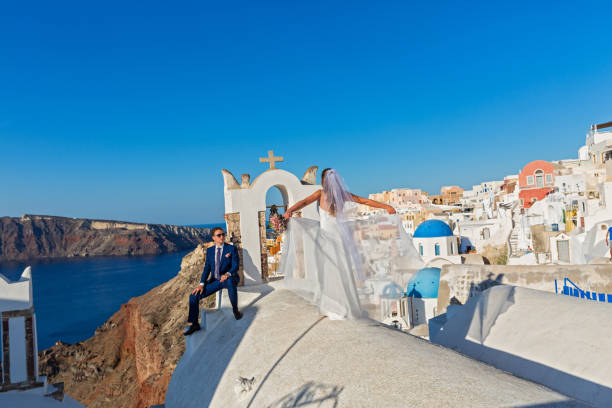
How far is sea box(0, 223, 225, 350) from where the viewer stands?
43.3 meters

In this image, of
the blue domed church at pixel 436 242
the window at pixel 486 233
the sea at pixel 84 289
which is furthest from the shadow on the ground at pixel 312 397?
the window at pixel 486 233

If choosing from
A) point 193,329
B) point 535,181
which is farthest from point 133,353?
point 535,181

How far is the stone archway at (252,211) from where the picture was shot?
797 centimetres

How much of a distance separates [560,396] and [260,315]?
395 centimetres

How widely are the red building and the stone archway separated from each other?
35847mm

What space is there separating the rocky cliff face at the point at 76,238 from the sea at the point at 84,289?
9.15m

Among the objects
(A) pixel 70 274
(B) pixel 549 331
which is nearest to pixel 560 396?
(B) pixel 549 331

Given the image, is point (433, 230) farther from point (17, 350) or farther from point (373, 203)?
point (17, 350)

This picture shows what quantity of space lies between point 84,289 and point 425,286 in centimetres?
6603

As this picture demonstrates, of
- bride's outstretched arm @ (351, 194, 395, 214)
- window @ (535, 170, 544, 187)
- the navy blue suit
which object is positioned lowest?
the navy blue suit

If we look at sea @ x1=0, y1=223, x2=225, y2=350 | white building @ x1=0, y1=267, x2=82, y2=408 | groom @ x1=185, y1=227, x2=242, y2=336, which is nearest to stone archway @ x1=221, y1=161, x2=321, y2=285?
groom @ x1=185, y1=227, x2=242, y2=336

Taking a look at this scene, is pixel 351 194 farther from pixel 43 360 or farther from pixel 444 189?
pixel 444 189

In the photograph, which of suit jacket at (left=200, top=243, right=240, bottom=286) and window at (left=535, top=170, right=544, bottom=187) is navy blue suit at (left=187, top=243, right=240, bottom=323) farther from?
window at (left=535, top=170, right=544, bottom=187)

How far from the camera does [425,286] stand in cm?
1816
